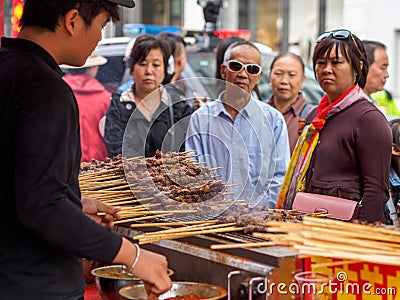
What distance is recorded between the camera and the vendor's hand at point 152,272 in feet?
8.04

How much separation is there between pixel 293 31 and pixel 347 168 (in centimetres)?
1520

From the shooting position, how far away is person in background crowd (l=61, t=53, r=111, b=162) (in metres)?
5.60

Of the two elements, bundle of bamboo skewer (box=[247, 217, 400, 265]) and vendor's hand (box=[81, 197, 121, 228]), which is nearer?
bundle of bamboo skewer (box=[247, 217, 400, 265])

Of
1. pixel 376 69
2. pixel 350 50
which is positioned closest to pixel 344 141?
pixel 350 50

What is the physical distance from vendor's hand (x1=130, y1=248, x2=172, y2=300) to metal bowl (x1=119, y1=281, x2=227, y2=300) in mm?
519

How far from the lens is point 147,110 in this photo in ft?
16.6

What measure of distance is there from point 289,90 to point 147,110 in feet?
5.21

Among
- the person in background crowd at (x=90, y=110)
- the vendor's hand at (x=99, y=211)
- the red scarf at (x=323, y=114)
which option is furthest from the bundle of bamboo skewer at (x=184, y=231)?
the person in background crowd at (x=90, y=110)

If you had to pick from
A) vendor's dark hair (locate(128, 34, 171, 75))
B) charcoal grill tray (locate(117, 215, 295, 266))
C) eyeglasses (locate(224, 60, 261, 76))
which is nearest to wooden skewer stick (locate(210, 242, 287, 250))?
charcoal grill tray (locate(117, 215, 295, 266))

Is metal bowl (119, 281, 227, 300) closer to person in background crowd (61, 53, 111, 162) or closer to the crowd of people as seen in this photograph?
the crowd of people

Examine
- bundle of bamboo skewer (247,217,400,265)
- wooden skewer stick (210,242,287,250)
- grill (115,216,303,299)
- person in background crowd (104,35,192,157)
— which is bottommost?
grill (115,216,303,299)

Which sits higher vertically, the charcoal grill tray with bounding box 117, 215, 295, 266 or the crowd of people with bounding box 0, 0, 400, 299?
the crowd of people with bounding box 0, 0, 400, 299

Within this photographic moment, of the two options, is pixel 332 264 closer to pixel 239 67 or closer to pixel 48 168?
pixel 48 168

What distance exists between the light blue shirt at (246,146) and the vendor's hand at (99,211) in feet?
2.62
